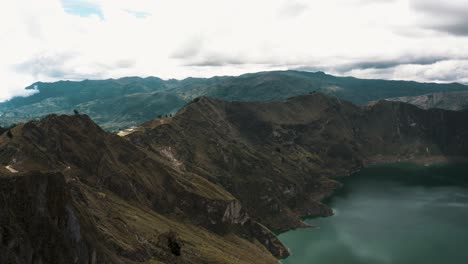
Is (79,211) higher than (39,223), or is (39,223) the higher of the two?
(39,223)

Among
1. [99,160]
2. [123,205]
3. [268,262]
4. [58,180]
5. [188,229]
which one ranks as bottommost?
[268,262]

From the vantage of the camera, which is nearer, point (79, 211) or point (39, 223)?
point (39, 223)

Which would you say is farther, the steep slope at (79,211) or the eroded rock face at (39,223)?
the steep slope at (79,211)

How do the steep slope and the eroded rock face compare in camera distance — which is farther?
the steep slope

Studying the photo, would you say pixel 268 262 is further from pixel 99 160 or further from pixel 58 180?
pixel 58 180

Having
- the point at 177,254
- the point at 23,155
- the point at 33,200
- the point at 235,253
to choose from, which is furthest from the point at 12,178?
the point at 235,253

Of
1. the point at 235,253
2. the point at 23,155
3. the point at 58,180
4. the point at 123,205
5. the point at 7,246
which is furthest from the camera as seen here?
the point at 235,253

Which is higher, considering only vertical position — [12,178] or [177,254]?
[12,178]

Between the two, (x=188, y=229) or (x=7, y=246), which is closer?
(x=7, y=246)
